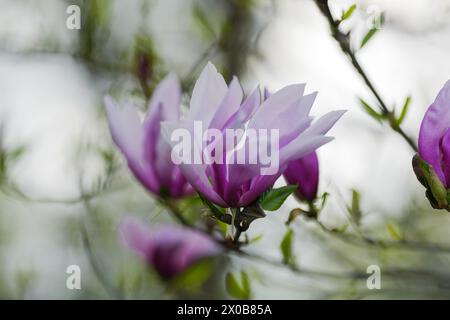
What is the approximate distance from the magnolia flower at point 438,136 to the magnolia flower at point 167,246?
178 mm

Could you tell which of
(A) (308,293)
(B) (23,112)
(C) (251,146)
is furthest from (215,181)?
(B) (23,112)

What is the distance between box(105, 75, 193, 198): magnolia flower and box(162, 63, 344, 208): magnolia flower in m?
0.03

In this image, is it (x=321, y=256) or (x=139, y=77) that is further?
(x=321, y=256)

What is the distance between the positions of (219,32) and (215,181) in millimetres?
399

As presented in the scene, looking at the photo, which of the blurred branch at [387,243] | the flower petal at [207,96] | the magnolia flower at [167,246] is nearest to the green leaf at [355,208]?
the blurred branch at [387,243]

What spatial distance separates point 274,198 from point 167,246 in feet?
0.43

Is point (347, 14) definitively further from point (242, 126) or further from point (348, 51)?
point (242, 126)

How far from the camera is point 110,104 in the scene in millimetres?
363

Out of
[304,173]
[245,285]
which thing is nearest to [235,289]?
[245,285]

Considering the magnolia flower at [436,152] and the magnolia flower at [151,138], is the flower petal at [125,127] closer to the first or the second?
the magnolia flower at [151,138]

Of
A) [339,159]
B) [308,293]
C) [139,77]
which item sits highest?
[139,77]

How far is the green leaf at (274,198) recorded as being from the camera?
379 millimetres

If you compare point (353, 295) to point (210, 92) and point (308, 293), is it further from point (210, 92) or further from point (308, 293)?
point (210, 92)

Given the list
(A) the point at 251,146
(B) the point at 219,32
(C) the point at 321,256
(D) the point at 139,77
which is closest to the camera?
(A) the point at 251,146
